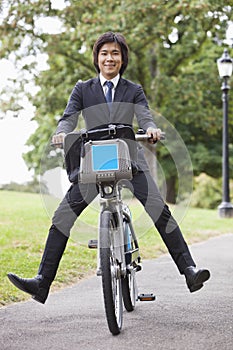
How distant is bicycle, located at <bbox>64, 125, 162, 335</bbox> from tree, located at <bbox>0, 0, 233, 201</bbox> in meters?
11.7

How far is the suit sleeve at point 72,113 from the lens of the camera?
15.7ft

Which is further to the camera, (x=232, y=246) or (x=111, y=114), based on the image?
(x=232, y=246)

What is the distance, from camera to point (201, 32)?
830 inches

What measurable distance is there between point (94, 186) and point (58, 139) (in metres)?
0.43

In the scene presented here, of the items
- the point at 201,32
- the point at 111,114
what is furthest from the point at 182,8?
the point at 111,114

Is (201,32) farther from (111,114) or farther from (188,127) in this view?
(111,114)

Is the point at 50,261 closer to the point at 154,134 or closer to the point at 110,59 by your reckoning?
the point at 154,134

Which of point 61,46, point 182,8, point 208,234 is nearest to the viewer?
point 208,234

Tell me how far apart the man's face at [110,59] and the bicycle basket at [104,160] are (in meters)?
0.72

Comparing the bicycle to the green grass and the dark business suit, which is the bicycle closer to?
the dark business suit

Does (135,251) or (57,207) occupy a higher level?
(57,207)

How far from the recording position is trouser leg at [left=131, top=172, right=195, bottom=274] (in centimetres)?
479

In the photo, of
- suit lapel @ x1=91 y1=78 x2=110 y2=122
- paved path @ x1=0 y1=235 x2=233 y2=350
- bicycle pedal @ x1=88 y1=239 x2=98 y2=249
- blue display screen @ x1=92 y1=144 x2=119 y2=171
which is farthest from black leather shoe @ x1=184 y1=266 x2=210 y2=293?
suit lapel @ x1=91 y1=78 x2=110 y2=122

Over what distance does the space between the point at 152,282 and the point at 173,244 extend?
219 centimetres
